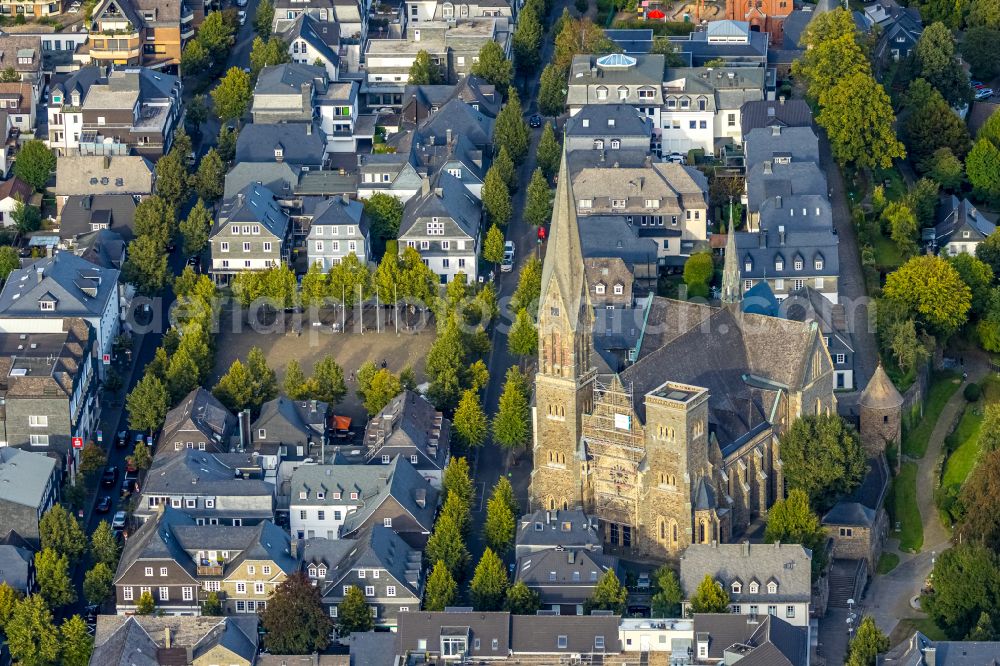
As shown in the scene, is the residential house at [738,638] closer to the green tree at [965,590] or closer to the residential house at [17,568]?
the green tree at [965,590]

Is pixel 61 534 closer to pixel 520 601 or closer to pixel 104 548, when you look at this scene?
pixel 104 548

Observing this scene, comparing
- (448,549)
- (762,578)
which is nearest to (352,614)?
(448,549)

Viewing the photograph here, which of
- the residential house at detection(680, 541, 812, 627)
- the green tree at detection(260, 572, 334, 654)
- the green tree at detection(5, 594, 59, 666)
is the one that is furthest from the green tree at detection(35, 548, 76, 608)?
the residential house at detection(680, 541, 812, 627)

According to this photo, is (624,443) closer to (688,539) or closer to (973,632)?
(688,539)

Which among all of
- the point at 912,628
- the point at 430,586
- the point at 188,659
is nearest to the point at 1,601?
the point at 188,659

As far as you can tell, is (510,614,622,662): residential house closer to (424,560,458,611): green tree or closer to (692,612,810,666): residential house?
(692,612,810,666): residential house

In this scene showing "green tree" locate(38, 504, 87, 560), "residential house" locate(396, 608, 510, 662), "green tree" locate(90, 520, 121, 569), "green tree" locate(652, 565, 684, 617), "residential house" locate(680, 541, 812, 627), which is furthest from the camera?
"green tree" locate(38, 504, 87, 560)

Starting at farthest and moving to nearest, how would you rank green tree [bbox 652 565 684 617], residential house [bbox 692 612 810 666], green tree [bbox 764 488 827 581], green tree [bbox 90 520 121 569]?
green tree [bbox 90 520 121 569] < green tree [bbox 764 488 827 581] < green tree [bbox 652 565 684 617] < residential house [bbox 692 612 810 666]
